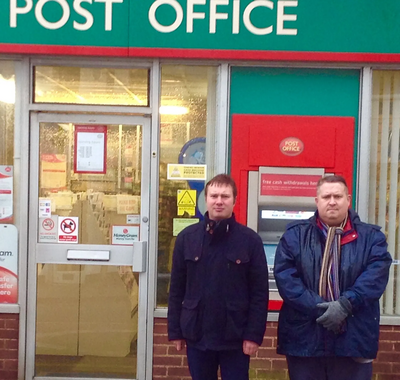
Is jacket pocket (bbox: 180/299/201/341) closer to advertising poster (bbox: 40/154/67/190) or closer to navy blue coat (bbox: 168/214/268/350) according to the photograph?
navy blue coat (bbox: 168/214/268/350)

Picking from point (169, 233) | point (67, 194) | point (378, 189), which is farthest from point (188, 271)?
point (378, 189)

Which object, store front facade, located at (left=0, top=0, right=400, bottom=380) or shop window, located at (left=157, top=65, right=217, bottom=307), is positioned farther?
shop window, located at (left=157, top=65, right=217, bottom=307)

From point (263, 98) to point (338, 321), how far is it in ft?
7.62

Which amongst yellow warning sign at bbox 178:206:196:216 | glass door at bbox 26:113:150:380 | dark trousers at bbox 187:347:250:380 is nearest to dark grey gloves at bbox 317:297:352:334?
dark trousers at bbox 187:347:250:380

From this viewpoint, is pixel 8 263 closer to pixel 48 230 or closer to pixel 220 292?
pixel 48 230

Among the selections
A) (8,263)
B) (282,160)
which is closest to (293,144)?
(282,160)

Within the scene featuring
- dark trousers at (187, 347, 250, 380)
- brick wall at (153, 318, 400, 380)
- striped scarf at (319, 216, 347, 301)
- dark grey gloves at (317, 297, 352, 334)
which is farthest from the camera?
brick wall at (153, 318, 400, 380)

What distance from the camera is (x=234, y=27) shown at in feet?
14.9

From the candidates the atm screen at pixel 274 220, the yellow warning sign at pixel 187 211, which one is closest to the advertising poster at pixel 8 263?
the yellow warning sign at pixel 187 211

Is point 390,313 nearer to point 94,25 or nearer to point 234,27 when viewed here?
point 234,27

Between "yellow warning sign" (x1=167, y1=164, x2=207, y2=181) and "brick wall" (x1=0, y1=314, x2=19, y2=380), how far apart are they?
6.00ft

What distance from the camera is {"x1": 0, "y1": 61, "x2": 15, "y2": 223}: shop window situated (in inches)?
186

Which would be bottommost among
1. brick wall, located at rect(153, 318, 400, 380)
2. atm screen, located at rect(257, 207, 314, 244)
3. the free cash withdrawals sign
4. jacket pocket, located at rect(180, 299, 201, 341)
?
brick wall, located at rect(153, 318, 400, 380)

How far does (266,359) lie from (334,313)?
201 centimetres
